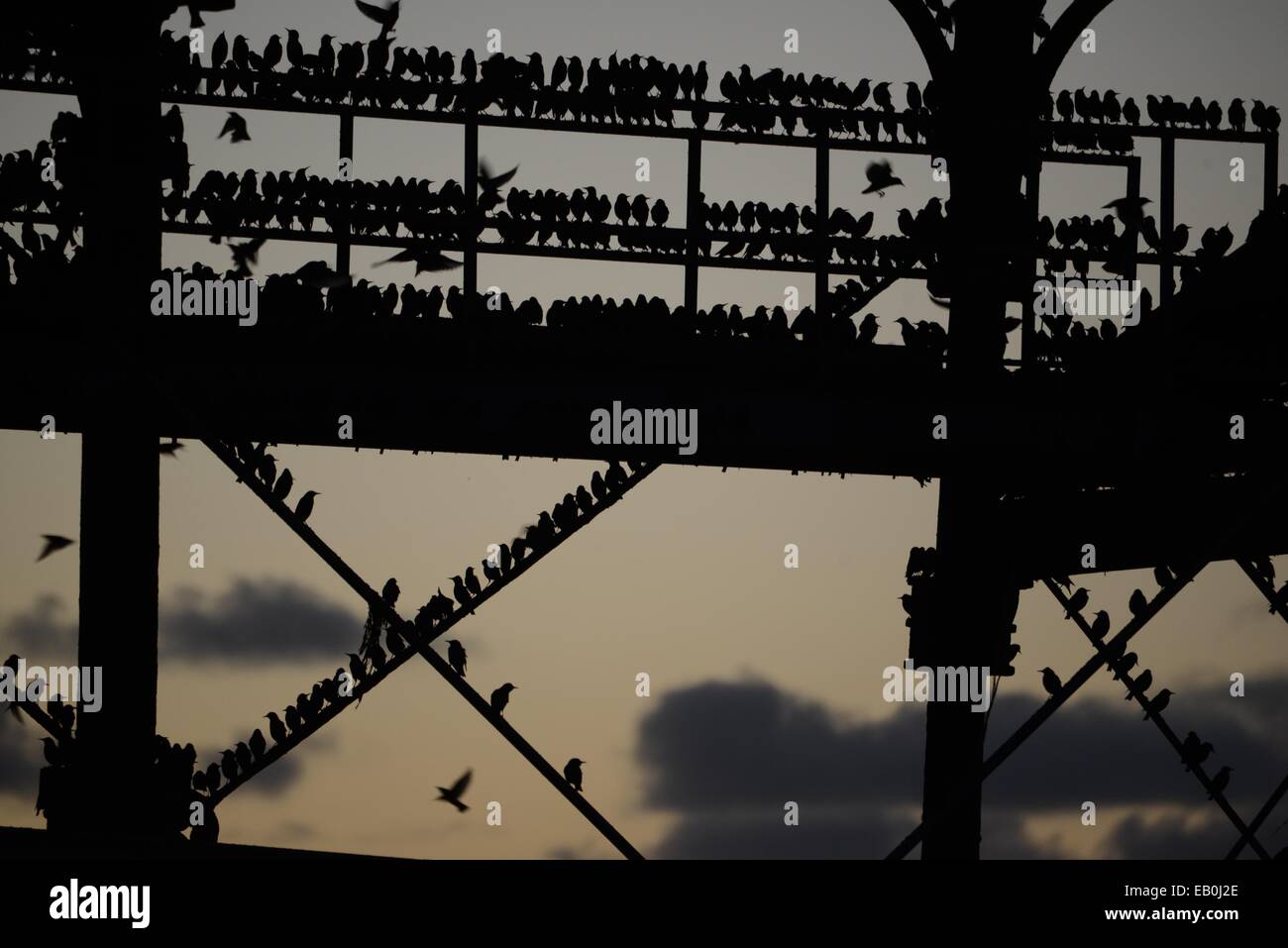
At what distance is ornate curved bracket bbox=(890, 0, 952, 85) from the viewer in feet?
35.4

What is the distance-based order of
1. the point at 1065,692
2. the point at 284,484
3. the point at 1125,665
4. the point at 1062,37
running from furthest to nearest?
the point at 1062,37
the point at 1125,665
the point at 284,484
the point at 1065,692

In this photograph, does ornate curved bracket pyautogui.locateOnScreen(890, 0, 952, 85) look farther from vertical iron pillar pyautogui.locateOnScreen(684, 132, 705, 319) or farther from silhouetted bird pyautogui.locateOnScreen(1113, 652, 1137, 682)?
silhouetted bird pyautogui.locateOnScreen(1113, 652, 1137, 682)

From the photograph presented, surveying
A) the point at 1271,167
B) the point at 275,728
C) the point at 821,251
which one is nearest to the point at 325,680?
the point at 275,728

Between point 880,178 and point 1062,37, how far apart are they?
4.96 feet

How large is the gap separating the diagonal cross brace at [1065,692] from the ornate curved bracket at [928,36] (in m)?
3.95

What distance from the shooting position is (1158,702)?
10.5 metres

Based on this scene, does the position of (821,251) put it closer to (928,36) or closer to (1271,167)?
(928,36)

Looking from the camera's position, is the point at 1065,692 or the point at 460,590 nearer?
the point at 1065,692

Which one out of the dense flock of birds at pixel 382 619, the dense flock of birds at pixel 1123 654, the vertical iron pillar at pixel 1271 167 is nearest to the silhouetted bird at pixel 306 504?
the dense flock of birds at pixel 382 619

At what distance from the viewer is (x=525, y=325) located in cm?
870

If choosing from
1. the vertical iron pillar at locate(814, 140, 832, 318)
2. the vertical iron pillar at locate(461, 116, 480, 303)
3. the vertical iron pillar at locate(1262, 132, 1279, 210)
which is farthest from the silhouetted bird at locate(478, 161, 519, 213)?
the vertical iron pillar at locate(1262, 132, 1279, 210)

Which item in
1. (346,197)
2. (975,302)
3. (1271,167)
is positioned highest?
(1271,167)
